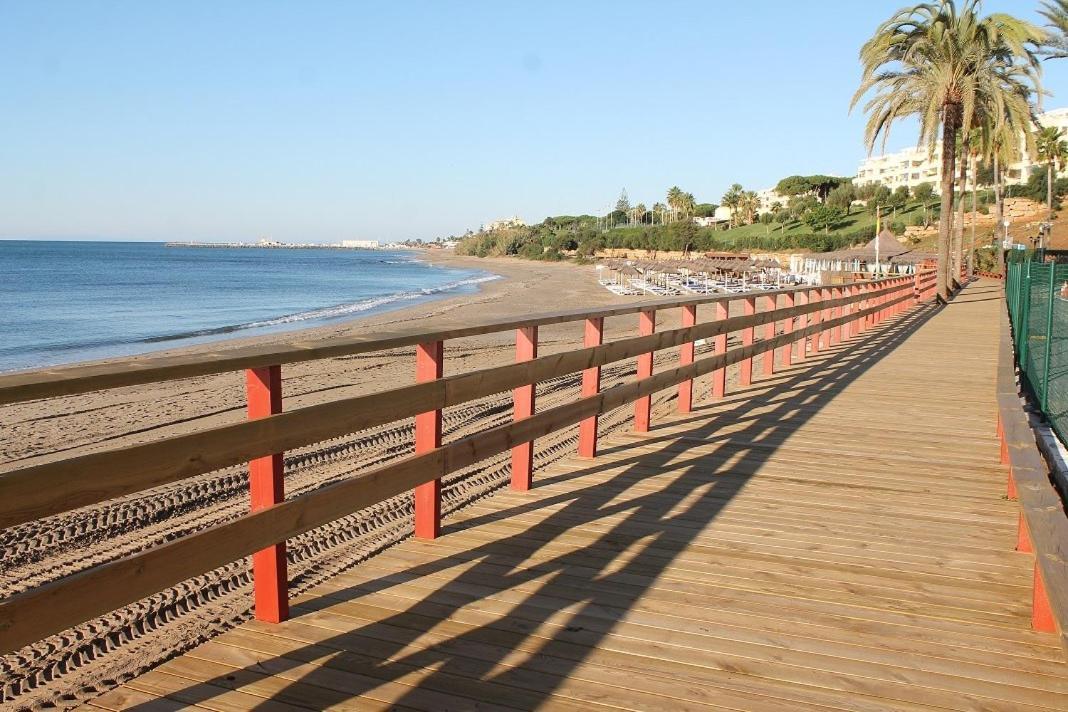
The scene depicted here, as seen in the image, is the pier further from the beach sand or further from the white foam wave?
the white foam wave

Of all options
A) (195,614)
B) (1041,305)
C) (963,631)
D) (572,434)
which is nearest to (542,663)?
(963,631)

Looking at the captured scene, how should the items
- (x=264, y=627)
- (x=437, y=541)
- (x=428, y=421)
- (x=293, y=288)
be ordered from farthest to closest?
(x=293, y=288) → (x=437, y=541) → (x=428, y=421) → (x=264, y=627)

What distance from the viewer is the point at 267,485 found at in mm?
3324

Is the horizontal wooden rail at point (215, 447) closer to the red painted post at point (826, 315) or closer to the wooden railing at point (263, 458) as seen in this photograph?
the wooden railing at point (263, 458)

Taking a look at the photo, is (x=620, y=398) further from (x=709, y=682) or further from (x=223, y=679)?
(x=223, y=679)

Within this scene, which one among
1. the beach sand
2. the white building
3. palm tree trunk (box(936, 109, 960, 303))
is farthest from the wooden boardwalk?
the white building

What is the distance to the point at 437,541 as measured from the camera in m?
4.57

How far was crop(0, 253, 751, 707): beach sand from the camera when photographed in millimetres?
3979

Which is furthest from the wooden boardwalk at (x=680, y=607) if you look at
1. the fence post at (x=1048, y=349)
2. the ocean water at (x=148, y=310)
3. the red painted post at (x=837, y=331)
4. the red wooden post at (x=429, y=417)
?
the ocean water at (x=148, y=310)

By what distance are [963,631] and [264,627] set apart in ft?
9.09

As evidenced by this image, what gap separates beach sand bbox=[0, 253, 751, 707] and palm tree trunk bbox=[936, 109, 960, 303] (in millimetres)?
15878

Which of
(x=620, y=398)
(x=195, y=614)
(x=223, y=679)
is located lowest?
(x=195, y=614)

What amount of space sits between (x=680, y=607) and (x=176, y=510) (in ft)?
15.6

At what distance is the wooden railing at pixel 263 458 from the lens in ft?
7.73
